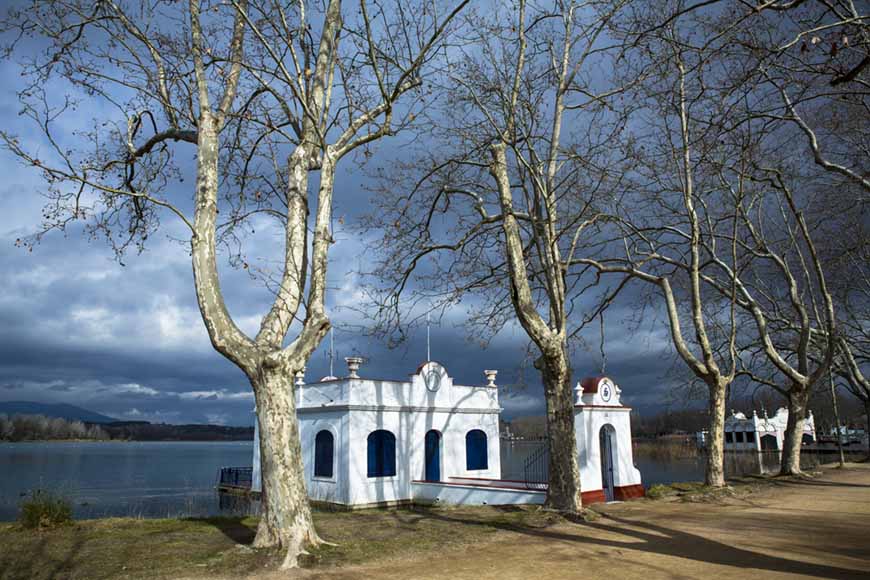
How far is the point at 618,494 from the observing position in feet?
55.3

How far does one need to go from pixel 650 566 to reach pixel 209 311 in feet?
22.8

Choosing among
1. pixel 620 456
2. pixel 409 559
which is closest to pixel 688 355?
pixel 620 456

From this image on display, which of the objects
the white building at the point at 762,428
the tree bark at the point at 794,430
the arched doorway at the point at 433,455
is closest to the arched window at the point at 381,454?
the arched doorway at the point at 433,455

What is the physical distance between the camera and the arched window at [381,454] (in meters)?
21.5

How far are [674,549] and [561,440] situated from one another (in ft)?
11.8

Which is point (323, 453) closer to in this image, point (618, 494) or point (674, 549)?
point (618, 494)

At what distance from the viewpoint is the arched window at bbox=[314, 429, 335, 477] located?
21.8 meters

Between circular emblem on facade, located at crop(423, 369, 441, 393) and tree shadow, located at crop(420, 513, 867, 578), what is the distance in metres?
10.8

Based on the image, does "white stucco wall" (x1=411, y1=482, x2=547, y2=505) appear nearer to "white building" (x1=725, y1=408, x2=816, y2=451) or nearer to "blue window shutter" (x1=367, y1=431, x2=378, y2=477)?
"blue window shutter" (x1=367, y1=431, x2=378, y2=477)

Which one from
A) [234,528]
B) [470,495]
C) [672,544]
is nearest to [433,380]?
[470,495]

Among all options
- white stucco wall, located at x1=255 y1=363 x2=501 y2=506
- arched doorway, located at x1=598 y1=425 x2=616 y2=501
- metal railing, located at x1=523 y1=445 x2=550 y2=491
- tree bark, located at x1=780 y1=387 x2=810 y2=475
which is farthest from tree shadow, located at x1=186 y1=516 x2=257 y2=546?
tree bark, located at x1=780 y1=387 x2=810 y2=475

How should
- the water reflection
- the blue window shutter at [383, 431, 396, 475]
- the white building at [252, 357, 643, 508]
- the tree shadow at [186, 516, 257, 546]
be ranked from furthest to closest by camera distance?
the water reflection
the blue window shutter at [383, 431, 396, 475]
the white building at [252, 357, 643, 508]
the tree shadow at [186, 516, 257, 546]

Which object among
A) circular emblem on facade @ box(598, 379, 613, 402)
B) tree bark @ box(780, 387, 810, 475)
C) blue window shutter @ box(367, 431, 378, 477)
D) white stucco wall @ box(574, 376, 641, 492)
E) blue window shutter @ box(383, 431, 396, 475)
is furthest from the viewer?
tree bark @ box(780, 387, 810, 475)

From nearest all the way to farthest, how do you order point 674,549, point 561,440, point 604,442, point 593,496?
point 674,549, point 561,440, point 593,496, point 604,442
